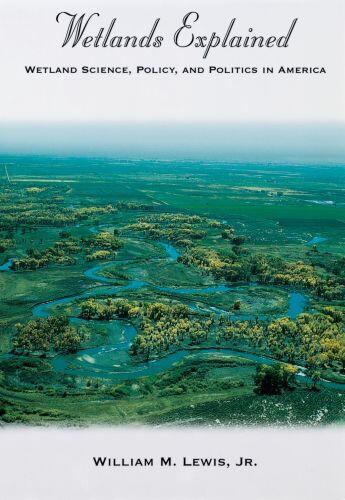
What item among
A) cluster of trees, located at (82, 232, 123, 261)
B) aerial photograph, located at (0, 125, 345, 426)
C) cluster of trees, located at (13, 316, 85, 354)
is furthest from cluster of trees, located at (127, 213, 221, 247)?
cluster of trees, located at (13, 316, 85, 354)

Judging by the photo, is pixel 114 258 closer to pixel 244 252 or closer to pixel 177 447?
pixel 244 252

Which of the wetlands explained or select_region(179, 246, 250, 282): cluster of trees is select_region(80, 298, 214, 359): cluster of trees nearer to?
select_region(179, 246, 250, 282): cluster of trees

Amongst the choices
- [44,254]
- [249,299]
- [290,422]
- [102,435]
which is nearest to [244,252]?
[249,299]

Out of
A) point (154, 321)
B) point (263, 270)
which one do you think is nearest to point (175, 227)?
point (263, 270)

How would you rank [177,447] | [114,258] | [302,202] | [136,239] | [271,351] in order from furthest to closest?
[302,202] → [136,239] → [114,258] → [271,351] → [177,447]

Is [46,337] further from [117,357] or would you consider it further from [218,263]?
[218,263]
